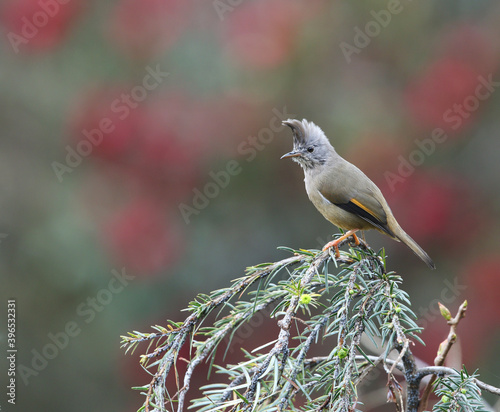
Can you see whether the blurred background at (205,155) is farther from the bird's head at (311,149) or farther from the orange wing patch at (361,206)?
the orange wing patch at (361,206)

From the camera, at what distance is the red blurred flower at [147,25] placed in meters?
3.99

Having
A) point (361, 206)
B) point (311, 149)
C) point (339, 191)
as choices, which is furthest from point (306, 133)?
point (361, 206)

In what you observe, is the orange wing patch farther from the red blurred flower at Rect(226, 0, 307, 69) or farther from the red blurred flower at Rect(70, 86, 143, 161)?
the red blurred flower at Rect(70, 86, 143, 161)

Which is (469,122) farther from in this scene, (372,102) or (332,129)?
(332,129)

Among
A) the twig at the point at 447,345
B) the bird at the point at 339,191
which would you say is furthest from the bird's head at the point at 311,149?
the twig at the point at 447,345

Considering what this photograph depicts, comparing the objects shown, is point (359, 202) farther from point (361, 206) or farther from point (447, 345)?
point (447, 345)

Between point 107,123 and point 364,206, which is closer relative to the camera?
point 364,206

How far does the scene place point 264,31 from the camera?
12.7 ft

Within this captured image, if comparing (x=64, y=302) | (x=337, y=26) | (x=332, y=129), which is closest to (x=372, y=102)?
(x=332, y=129)

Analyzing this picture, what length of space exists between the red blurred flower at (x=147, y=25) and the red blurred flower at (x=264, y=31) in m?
0.35

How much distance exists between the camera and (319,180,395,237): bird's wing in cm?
284

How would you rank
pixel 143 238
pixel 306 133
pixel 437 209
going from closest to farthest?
pixel 306 133 < pixel 143 238 < pixel 437 209

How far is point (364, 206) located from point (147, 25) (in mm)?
2057

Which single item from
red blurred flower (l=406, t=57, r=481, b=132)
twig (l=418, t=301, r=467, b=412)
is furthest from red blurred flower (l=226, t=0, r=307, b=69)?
twig (l=418, t=301, r=467, b=412)
